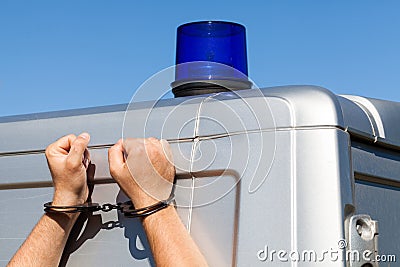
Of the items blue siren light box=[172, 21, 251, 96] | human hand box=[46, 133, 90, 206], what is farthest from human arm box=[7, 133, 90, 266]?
blue siren light box=[172, 21, 251, 96]

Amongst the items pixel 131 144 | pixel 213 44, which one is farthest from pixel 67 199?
pixel 213 44

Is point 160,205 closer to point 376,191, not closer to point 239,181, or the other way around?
point 239,181

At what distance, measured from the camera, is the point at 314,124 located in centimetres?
178

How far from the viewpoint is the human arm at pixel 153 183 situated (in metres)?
1.83

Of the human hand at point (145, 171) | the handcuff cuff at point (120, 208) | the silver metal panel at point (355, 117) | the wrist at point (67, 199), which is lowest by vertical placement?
the handcuff cuff at point (120, 208)

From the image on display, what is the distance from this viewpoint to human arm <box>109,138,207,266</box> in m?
1.83

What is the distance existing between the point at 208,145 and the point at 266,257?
31 centimetres

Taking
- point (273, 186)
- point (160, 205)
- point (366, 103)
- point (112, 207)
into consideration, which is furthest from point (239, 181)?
point (366, 103)

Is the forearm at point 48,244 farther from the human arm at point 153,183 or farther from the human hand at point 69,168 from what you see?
the human arm at point 153,183

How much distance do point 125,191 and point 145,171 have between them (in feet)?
0.23

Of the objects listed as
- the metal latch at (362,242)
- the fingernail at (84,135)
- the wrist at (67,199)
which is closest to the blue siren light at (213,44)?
the fingernail at (84,135)

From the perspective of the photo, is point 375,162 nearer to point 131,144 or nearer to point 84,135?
point 131,144

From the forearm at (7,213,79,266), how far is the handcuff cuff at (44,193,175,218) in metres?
0.02

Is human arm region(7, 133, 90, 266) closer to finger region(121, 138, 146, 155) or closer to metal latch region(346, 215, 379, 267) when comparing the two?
finger region(121, 138, 146, 155)
